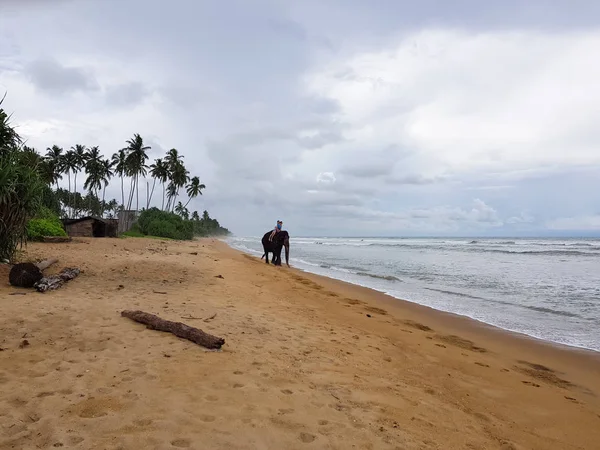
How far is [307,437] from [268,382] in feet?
3.58

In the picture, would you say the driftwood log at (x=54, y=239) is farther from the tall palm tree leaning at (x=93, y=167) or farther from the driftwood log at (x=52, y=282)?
the tall palm tree leaning at (x=93, y=167)

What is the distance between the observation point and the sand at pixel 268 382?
3283 millimetres

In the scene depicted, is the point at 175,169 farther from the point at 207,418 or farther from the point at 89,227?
the point at 207,418

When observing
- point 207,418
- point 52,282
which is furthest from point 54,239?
point 207,418

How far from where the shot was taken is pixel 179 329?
556 centimetres

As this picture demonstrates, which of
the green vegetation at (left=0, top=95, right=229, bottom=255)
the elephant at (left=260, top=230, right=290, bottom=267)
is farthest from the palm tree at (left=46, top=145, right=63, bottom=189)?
the elephant at (left=260, top=230, right=290, bottom=267)

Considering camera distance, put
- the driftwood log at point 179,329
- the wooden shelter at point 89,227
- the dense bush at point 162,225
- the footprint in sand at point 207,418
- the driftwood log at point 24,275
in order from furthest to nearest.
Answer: the dense bush at point 162,225
the wooden shelter at point 89,227
the driftwood log at point 24,275
the driftwood log at point 179,329
the footprint in sand at point 207,418

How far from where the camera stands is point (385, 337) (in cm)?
744

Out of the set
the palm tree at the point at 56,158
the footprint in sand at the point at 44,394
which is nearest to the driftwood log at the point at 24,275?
the footprint in sand at the point at 44,394

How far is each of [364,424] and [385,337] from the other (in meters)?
4.02

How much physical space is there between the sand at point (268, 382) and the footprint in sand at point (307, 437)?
14 mm

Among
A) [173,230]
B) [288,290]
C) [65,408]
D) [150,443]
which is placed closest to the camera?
[150,443]

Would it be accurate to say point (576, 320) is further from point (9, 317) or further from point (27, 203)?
point (27, 203)

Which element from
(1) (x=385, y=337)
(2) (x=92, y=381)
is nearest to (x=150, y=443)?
(2) (x=92, y=381)
